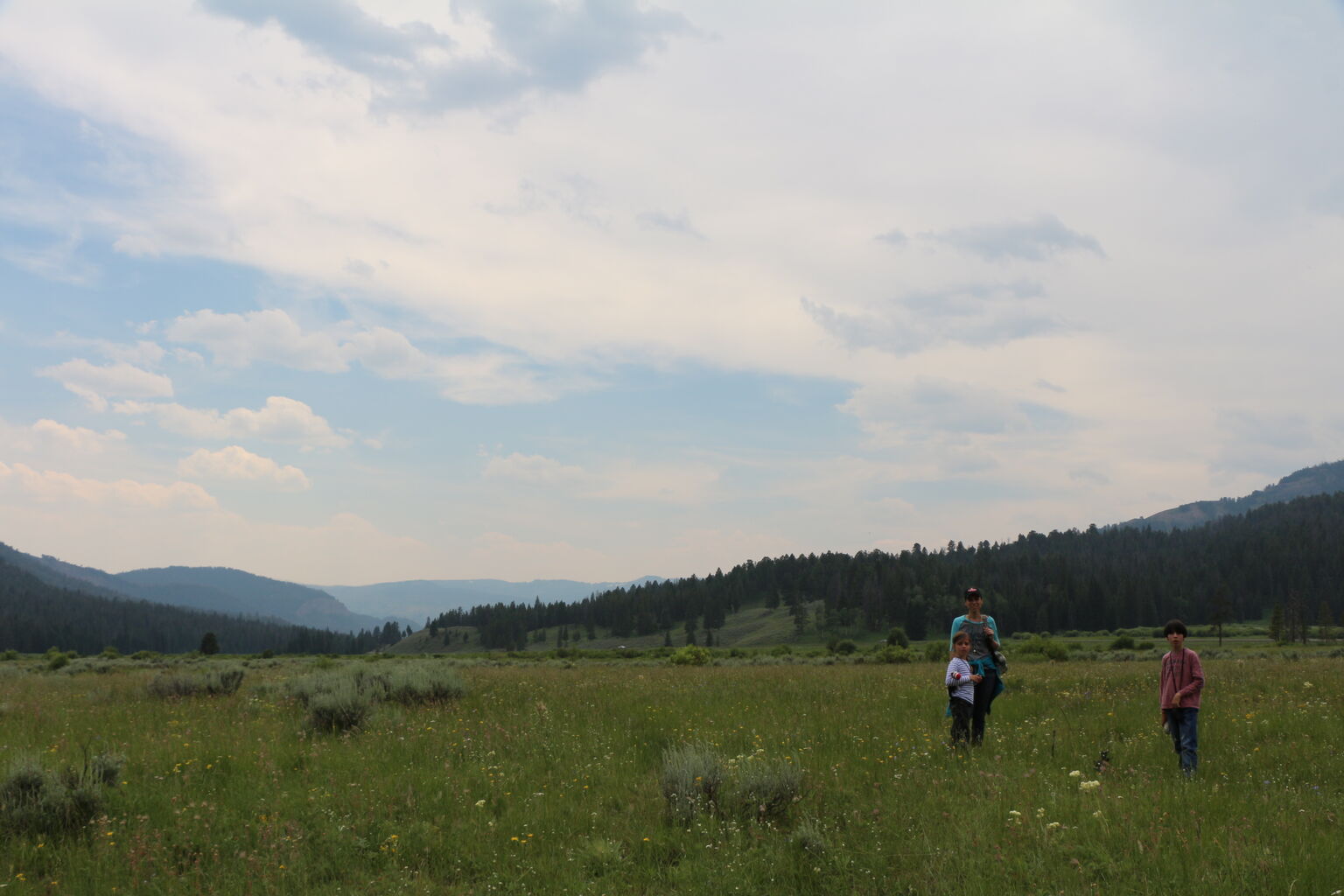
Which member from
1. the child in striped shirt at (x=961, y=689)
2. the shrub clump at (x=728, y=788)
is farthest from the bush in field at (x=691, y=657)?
the shrub clump at (x=728, y=788)

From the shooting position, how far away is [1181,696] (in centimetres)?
901

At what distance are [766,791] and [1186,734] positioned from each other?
5.27 metres

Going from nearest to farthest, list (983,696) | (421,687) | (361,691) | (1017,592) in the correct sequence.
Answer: (983,696)
(361,691)
(421,687)
(1017,592)

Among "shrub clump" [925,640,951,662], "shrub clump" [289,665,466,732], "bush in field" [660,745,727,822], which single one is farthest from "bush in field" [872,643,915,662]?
"bush in field" [660,745,727,822]

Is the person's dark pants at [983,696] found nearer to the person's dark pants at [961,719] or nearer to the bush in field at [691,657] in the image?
the person's dark pants at [961,719]

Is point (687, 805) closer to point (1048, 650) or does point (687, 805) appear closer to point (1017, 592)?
point (1048, 650)

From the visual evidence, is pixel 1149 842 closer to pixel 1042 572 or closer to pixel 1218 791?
pixel 1218 791

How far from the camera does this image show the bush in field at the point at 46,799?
7492 mm

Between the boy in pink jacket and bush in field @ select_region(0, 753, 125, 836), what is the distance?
38.3 ft

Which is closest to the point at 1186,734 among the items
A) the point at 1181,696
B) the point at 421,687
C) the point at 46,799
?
the point at 1181,696

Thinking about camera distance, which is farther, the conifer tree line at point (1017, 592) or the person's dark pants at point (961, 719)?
the conifer tree line at point (1017, 592)

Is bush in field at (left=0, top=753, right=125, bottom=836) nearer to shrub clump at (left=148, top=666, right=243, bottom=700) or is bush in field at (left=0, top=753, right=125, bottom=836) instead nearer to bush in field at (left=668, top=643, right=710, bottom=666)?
shrub clump at (left=148, top=666, right=243, bottom=700)

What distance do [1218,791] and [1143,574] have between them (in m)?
178

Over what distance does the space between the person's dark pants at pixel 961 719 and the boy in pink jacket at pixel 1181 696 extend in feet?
7.33
